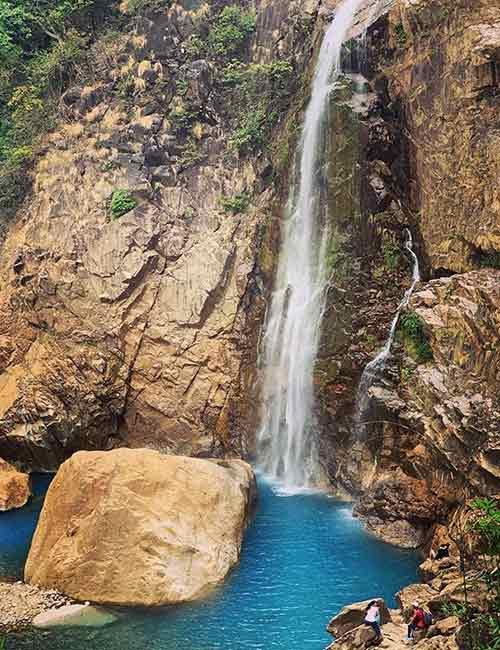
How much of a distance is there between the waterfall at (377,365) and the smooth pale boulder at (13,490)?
37.3 feet

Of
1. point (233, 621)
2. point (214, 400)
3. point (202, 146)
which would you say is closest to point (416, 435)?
point (233, 621)

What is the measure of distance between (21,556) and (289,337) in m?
11.7

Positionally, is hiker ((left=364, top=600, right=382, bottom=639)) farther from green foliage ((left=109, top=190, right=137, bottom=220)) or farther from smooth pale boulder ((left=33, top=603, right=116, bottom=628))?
green foliage ((left=109, top=190, right=137, bottom=220))

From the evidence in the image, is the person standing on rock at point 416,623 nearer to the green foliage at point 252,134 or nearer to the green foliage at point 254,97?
the green foliage at point 254,97

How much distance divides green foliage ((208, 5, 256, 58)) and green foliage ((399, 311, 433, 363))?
18992mm

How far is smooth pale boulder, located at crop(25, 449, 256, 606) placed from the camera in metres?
16.3

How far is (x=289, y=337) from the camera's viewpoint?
2591cm

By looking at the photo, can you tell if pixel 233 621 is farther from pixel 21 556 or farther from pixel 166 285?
pixel 166 285

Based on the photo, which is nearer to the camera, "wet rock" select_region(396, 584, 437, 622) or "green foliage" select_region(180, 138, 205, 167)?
"wet rock" select_region(396, 584, 437, 622)

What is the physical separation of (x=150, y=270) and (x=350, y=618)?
17.5 metres

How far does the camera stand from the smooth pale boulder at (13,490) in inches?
921

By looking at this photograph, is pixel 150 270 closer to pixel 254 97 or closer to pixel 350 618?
pixel 254 97

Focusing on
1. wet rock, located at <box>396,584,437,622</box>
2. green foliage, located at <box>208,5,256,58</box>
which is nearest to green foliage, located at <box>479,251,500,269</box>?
wet rock, located at <box>396,584,437,622</box>

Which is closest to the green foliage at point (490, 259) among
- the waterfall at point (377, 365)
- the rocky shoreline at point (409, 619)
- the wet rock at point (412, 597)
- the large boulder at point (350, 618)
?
the waterfall at point (377, 365)
